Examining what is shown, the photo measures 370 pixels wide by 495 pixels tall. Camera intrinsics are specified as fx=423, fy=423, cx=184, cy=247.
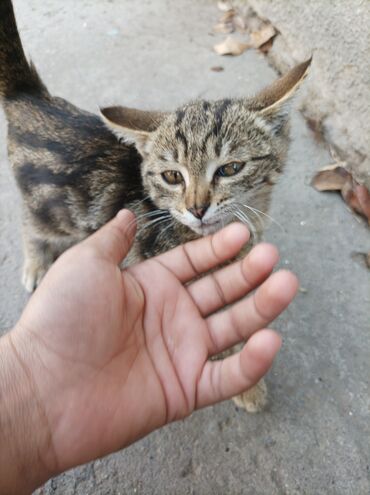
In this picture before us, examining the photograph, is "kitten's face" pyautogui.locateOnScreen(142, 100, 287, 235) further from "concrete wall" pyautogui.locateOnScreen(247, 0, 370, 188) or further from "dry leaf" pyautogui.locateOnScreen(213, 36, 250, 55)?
"dry leaf" pyautogui.locateOnScreen(213, 36, 250, 55)

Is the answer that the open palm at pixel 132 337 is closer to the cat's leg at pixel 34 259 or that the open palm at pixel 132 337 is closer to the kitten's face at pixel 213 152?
the kitten's face at pixel 213 152

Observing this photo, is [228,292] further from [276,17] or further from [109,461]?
[276,17]

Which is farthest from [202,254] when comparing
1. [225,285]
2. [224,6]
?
[224,6]

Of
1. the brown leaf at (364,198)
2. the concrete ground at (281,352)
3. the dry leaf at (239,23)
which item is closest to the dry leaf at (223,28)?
the dry leaf at (239,23)

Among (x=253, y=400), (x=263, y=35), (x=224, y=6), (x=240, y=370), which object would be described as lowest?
(x=253, y=400)

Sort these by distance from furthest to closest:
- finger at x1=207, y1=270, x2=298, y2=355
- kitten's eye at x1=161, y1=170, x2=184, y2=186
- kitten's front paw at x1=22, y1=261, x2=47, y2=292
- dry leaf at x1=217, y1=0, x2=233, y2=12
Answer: dry leaf at x1=217, y1=0, x2=233, y2=12 → kitten's front paw at x1=22, y1=261, x2=47, y2=292 → kitten's eye at x1=161, y1=170, x2=184, y2=186 → finger at x1=207, y1=270, x2=298, y2=355

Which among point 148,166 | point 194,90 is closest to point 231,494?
point 148,166

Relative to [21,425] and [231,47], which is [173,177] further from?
[231,47]

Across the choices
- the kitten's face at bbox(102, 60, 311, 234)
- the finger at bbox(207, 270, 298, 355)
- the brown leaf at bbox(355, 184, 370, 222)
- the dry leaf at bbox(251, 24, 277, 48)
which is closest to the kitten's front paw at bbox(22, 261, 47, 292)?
the kitten's face at bbox(102, 60, 311, 234)
